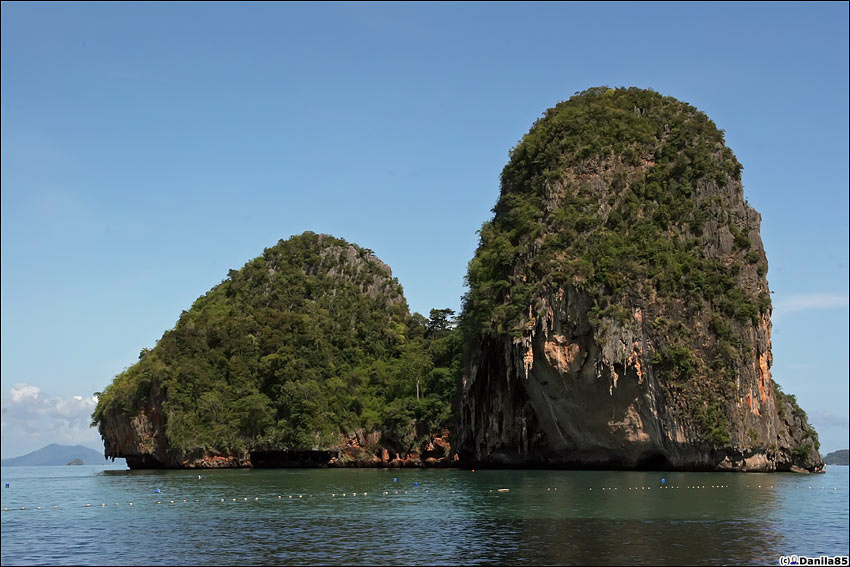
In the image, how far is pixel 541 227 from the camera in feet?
216

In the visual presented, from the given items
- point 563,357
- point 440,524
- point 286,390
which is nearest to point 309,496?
point 440,524

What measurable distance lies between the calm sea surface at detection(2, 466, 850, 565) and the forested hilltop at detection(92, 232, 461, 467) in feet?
105

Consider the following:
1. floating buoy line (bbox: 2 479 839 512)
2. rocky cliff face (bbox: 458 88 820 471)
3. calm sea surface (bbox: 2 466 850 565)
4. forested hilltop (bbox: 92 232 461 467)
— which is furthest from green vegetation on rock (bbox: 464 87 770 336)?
floating buoy line (bbox: 2 479 839 512)

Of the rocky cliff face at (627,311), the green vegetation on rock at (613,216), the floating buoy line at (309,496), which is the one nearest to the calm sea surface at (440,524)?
the floating buoy line at (309,496)

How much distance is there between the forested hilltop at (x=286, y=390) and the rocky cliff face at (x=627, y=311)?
38.1ft

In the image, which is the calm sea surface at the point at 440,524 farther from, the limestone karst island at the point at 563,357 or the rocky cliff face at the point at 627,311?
the limestone karst island at the point at 563,357

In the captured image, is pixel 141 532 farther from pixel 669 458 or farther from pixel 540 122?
pixel 540 122

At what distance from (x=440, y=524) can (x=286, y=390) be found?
55671 millimetres

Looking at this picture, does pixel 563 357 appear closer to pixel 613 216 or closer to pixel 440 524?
pixel 613 216

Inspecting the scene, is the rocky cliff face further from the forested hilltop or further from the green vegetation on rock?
the forested hilltop

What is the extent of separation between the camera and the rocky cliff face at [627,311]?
59.4 m

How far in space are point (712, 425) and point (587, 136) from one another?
26243 mm

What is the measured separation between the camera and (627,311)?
6022 centimetres

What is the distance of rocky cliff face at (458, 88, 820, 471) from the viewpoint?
59.4 m
